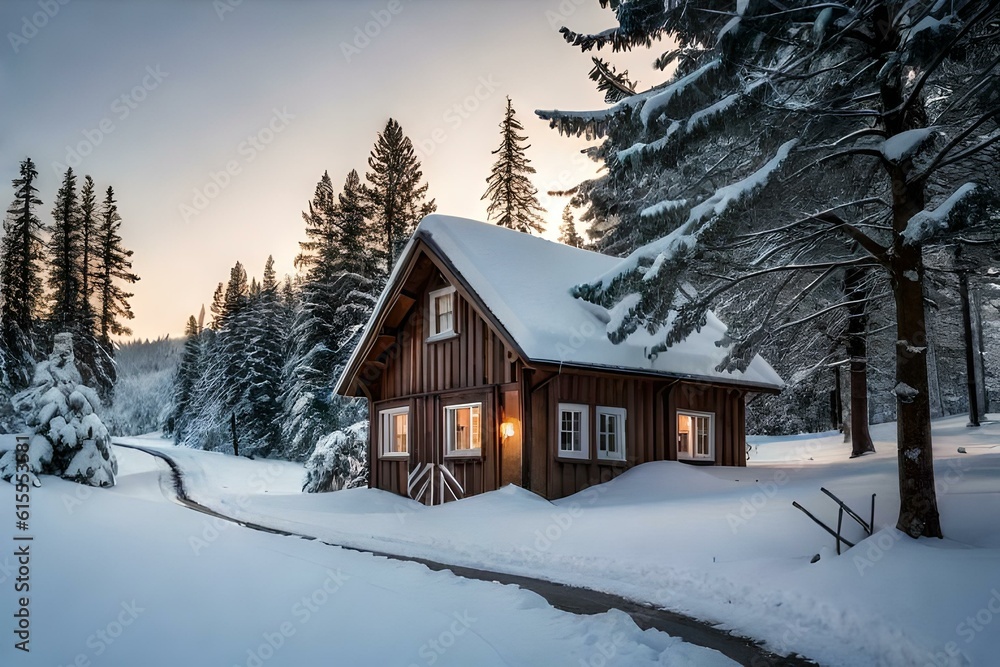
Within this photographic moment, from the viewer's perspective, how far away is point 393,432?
19.8m

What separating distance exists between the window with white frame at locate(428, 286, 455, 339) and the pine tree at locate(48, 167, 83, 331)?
70.0 feet

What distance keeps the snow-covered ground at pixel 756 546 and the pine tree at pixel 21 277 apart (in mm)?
11724

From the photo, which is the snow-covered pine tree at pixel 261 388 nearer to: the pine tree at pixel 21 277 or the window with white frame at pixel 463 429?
the pine tree at pixel 21 277

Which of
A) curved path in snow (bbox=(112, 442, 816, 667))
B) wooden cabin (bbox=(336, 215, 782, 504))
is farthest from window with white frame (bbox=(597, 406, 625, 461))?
curved path in snow (bbox=(112, 442, 816, 667))

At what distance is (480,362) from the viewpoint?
16234 mm

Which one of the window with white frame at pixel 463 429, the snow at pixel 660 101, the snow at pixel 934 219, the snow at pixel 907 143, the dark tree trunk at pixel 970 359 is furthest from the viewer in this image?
the dark tree trunk at pixel 970 359

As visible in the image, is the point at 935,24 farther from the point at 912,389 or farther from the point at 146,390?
the point at 146,390

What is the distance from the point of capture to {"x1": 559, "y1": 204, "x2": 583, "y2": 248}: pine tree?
157 feet

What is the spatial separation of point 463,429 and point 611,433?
3.56 meters

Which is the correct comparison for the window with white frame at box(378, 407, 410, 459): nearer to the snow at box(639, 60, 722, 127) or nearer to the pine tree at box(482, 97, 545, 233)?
the snow at box(639, 60, 722, 127)

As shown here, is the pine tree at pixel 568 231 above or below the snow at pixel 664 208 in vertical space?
above

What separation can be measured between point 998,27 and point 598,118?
513 cm

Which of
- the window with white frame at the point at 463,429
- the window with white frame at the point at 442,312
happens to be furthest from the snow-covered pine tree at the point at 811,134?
the window with white frame at the point at 442,312

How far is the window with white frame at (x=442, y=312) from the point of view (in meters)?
17.3
